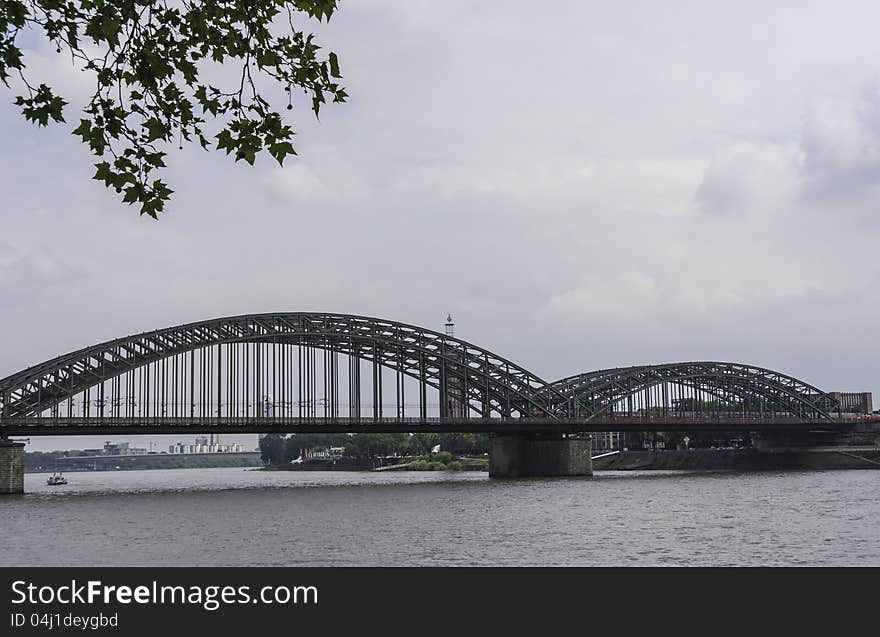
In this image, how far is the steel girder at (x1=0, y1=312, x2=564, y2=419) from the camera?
291 ft

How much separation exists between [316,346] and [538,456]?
92.9 ft

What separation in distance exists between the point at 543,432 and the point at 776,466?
3820cm

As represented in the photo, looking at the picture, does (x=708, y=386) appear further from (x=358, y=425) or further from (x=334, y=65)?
(x=334, y=65)

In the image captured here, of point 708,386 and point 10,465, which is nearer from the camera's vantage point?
point 10,465

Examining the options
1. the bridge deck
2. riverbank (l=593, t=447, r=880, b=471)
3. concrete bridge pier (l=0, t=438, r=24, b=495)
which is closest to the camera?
concrete bridge pier (l=0, t=438, r=24, b=495)

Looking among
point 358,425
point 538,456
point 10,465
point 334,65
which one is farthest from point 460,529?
point 538,456

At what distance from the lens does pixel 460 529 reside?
1836 inches

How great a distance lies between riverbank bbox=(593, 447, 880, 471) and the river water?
53.9 m

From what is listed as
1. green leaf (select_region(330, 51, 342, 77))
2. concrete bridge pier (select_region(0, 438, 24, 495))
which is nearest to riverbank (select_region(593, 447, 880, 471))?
concrete bridge pier (select_region(0, 438, 24, 495))

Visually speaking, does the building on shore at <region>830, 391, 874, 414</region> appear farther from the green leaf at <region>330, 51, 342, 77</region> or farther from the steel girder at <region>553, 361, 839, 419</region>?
the green leaf at <region>330, 51, 342, 77</region>

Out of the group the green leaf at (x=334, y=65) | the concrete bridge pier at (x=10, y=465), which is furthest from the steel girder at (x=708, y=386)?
the green leaf at (x=334, y=65)

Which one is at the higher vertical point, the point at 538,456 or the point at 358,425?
the point at 358,425

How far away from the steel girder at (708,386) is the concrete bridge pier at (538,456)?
9425mm
